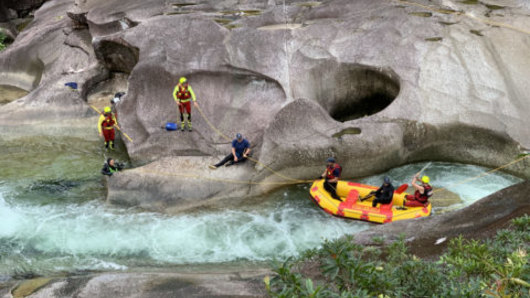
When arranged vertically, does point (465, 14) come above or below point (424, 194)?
above

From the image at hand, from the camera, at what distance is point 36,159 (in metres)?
13.2

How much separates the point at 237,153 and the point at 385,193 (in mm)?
3664

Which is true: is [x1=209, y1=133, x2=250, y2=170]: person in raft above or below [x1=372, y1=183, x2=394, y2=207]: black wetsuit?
above

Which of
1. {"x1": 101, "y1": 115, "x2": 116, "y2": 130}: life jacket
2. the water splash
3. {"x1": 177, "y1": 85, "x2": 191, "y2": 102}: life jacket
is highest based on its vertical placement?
{"x1": 177, "y1": 85, "x2": 191, "y2": 102}: life jacket

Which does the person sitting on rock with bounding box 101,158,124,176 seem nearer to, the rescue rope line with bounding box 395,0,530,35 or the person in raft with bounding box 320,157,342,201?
the person in raft with bounding box 320,157,342,201

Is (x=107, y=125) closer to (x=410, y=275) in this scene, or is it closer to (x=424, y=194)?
(x=424, y=194)

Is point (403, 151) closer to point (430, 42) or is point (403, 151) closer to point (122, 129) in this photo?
point (430, 42)

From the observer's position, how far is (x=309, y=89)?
1270 cm

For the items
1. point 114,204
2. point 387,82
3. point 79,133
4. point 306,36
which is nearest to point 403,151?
point 387,82

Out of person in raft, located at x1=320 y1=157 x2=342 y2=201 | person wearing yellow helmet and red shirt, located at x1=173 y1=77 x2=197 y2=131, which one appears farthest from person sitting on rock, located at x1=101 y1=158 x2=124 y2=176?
person in raft, located at x1=320 y1=157 x2=342 y2=201

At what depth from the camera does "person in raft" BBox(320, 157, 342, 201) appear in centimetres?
1048

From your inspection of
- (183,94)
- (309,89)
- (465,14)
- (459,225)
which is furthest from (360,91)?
(459,225)

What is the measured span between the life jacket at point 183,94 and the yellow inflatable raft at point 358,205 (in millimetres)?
4153

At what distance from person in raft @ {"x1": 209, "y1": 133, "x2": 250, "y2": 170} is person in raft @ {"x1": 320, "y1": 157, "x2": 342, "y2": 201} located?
205 centimetres
